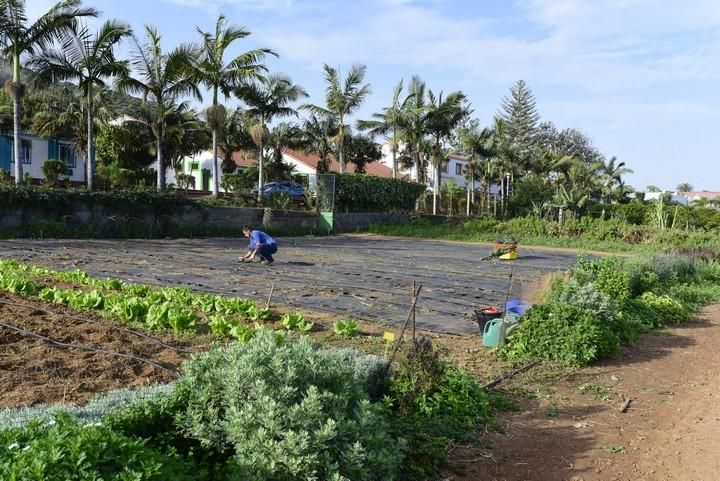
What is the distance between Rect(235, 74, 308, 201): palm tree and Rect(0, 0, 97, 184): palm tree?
365 inches

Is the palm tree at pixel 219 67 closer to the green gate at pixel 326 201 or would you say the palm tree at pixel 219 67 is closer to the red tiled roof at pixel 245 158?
the green gate at pixel 326 201

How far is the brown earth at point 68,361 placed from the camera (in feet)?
14.9

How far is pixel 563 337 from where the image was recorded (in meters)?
6.37

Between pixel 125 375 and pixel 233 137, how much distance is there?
34308 mm

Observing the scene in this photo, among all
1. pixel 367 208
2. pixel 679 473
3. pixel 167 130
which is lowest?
pixel 679 473

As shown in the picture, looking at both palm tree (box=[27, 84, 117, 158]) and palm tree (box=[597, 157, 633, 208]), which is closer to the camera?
palm tree (box=[27, 84, 117, 158])

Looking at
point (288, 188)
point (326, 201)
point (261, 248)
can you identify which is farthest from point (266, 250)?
point (288, 188)

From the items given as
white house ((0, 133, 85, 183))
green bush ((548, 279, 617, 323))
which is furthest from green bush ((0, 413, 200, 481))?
white house ((0, 133, 85, 183))

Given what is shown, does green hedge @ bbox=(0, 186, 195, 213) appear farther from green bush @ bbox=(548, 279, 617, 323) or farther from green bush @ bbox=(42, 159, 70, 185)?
green bush @ bbox=(548, 279, 617, 323)

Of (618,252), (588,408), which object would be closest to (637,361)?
(588,408)

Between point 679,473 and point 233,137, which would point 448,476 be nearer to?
point 679,473

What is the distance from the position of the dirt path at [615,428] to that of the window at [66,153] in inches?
1332

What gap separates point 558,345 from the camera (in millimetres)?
6344

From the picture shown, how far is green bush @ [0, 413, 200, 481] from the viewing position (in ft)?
7.38
